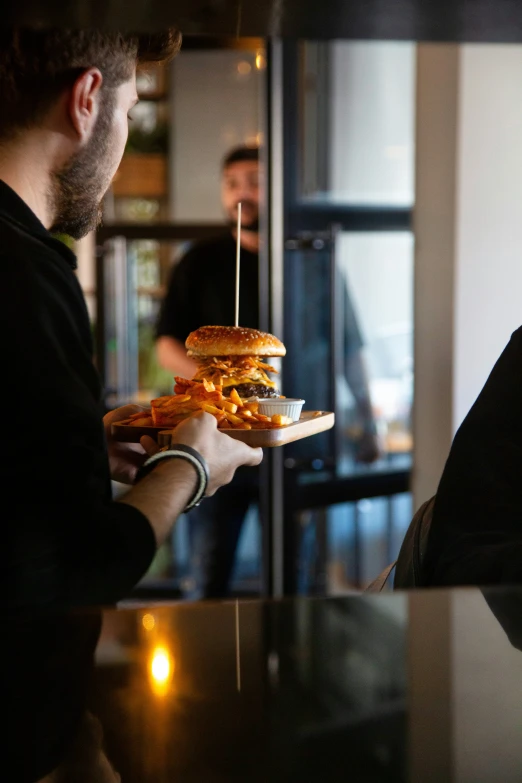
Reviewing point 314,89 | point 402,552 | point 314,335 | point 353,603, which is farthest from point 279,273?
point 353,603

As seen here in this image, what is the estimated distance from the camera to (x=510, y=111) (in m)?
0.96

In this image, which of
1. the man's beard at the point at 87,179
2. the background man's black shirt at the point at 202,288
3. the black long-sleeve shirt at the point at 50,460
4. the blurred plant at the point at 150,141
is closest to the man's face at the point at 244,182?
the background man's black shirt at the point at 202,288

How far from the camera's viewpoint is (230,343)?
35.5 inches

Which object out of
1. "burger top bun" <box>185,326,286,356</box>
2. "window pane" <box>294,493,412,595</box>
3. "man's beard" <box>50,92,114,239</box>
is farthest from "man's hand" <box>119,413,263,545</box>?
Result: "window pane" <box>294,493,412,595</box>

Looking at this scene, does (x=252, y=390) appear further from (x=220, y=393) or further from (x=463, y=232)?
→ (x=463, y=232)

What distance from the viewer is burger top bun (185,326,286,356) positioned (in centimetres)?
90

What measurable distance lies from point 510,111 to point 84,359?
58 cm

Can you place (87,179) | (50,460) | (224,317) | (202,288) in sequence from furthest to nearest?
(202,288) → (224,317) → (87,179) → (50,460)

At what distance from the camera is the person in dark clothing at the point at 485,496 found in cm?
67

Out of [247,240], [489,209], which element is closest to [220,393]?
[489,209]

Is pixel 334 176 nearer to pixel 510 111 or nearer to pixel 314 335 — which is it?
pixel 314 335

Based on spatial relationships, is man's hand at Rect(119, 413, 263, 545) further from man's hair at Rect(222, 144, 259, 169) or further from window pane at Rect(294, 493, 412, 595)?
window pane at Rect(294, 493, 412, 595)

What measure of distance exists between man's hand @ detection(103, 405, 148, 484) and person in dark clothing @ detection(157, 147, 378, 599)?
386 mm

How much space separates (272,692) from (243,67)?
13.7ft
